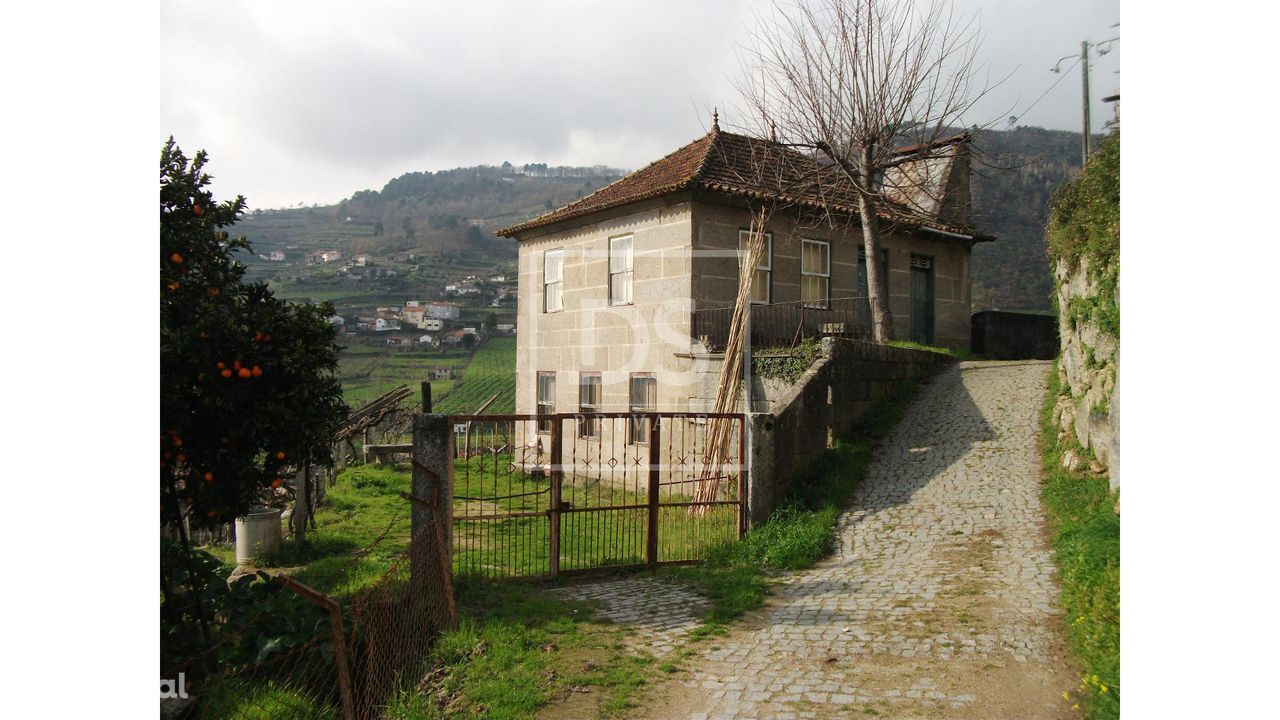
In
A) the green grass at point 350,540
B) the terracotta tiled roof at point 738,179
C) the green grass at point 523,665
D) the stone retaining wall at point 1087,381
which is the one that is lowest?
the green grass at point 350,540

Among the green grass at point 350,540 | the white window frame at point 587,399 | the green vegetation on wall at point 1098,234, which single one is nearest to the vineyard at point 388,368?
the green grass at point 350,540

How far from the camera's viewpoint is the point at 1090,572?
6156mm

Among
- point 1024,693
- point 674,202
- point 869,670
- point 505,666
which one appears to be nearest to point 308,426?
point 505,666

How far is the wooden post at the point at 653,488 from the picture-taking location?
29.1ft

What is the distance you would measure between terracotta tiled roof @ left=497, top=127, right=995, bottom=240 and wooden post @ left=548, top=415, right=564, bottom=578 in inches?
298

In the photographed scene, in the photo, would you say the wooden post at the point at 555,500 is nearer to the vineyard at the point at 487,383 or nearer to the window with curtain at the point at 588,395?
the window with curtain at the point at 588,395

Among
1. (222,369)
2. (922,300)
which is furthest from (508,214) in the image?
(222,369)

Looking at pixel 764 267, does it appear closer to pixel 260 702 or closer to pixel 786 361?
pixel 786 361

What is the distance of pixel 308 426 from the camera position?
6.84m

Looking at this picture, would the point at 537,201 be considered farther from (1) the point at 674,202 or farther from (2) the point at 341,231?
(1) the point at 674,202

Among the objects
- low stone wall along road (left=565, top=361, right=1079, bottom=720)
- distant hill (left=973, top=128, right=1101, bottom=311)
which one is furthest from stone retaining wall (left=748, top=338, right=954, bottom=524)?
distant hill (left=973, top=128, right=1101, bottom=311)

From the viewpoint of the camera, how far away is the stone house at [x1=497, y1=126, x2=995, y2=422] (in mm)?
A: 15109

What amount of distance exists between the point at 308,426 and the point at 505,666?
8.91 feet

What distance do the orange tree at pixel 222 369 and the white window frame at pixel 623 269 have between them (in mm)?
9545
